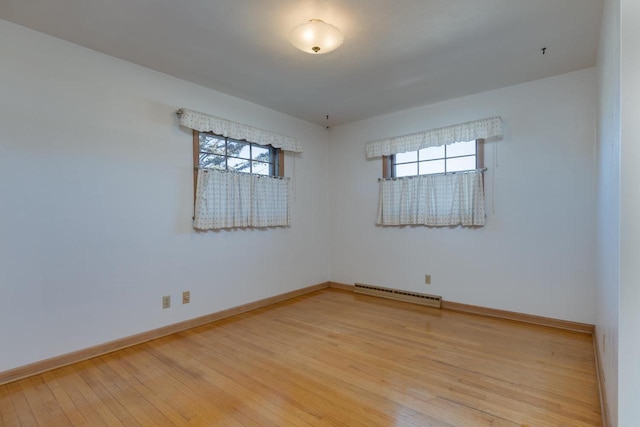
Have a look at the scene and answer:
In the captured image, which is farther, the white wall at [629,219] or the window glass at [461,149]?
the window glass at [461,149]

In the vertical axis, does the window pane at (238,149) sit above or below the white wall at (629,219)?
above

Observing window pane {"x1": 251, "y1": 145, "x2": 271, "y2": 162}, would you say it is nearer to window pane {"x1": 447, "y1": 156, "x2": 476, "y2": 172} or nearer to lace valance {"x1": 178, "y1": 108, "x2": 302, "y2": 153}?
lace valance {"x1": 178, "y1": 108, "x2": 302, "y2": 153}

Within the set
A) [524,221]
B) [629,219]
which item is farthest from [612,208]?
[524,221]

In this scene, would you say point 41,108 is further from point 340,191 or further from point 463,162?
point 463,162

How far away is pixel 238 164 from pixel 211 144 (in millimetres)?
394

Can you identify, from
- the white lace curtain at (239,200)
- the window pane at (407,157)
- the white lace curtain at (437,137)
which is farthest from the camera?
the window pane at (407,157)

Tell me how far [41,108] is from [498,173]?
4.27 m

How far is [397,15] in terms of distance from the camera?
216 centimetres

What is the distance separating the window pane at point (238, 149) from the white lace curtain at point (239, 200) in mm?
255

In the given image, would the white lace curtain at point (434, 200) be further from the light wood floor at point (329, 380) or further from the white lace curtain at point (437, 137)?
the light wood floor at point (329, 380)

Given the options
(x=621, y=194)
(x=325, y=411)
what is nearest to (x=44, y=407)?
(x=325, y=411)

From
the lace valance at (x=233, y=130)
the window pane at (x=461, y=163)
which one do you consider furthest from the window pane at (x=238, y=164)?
the window pane at (x=461, y=163)

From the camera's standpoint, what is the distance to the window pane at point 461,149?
368 centimetres

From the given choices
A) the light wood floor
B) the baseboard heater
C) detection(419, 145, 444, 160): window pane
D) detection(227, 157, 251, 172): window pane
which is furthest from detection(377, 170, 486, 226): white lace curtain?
detection(227, 157, 251, 172): window pane
